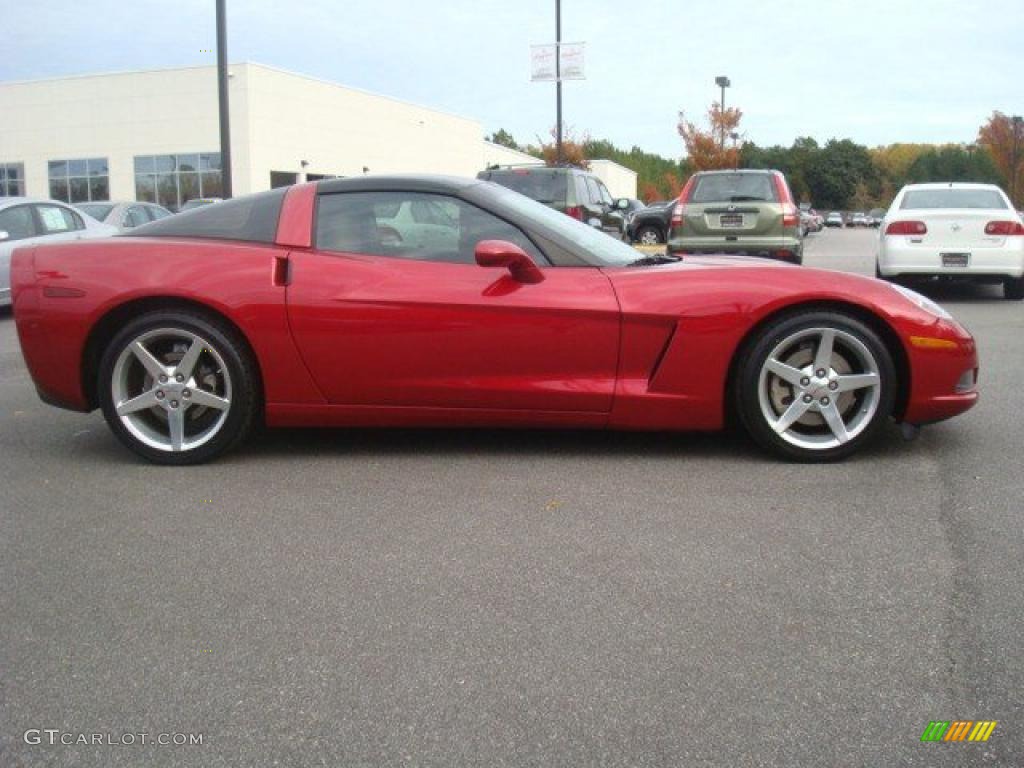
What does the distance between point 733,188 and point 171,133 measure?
3306cm

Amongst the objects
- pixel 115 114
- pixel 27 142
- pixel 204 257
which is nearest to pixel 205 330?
pixel 204 257

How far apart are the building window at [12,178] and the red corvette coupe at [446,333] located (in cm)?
4388

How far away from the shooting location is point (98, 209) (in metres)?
16.3

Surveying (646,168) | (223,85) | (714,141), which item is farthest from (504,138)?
→ (223,85)

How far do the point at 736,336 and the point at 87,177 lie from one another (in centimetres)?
4319

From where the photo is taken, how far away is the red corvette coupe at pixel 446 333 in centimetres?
440

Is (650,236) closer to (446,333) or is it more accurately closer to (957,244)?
(957,244)

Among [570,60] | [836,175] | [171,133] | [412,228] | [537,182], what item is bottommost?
[412,228]

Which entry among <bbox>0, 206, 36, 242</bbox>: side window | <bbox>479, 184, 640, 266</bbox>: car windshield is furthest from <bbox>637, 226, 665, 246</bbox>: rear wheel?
<bbox>479, 184, 640, 266</bbox>: car windshield

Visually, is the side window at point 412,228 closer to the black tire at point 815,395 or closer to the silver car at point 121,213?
the black tire at point 815,395

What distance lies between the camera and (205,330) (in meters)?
4.54

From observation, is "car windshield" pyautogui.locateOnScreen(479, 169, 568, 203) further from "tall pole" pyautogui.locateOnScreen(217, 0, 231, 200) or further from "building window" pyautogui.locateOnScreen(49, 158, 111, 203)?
"building window" pyautogui.locateOnScreen(49, 158, 111, 203)

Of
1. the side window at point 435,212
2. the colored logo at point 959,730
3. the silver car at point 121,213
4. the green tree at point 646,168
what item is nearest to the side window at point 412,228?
A: the side window at point 435,212

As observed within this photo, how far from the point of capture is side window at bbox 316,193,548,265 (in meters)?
4.60
